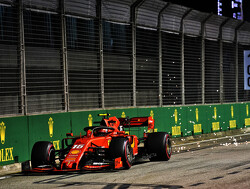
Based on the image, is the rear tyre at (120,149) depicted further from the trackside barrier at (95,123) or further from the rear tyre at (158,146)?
the rear tyre at (158,146)

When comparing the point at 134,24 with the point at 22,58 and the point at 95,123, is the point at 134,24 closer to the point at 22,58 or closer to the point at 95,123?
the point at 95,123

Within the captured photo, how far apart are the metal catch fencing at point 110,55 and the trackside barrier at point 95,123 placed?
15.8 inches

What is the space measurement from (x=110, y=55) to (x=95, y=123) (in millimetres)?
2497

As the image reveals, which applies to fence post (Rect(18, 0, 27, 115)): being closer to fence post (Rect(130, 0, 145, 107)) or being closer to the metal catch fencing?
the metal catch fencing

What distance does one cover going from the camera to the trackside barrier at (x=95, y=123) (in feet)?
38.4

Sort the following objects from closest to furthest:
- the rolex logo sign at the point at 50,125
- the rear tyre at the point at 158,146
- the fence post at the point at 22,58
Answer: the rear tyre at the point at 158,146
the fence post at the point at 22,58
the rolex logo sign at the point at 50,125

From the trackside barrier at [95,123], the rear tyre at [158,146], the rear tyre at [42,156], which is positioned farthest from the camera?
the rear tyre at [158,146]

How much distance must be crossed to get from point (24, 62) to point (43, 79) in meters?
0.93

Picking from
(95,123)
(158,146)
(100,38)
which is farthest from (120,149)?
(100,38)

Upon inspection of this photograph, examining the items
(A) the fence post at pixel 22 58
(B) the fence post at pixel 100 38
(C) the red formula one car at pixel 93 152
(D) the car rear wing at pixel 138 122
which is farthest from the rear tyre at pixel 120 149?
(B) the fence post at pixel 100 38

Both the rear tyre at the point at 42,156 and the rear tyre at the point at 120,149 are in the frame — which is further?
the rear tyre at the point at 42,156

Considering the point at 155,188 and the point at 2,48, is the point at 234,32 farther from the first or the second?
the point at 155,188

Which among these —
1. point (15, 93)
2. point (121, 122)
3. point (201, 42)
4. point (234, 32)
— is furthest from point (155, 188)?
point (234, 32)

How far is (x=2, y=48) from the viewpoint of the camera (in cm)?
1232
